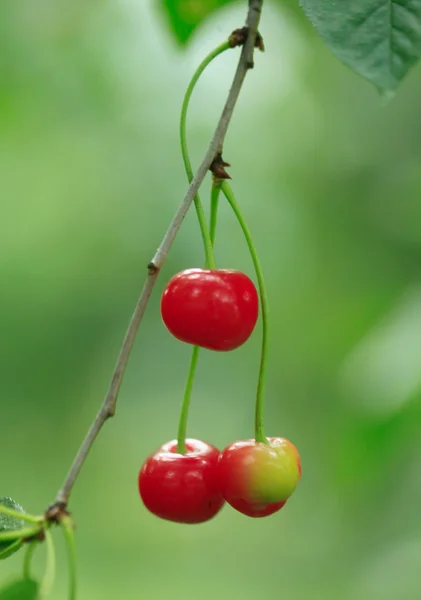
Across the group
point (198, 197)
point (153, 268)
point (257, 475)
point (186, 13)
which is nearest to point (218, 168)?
point (198, 197)

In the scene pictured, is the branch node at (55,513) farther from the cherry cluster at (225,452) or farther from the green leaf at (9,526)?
the cherry cluster at (225,452)

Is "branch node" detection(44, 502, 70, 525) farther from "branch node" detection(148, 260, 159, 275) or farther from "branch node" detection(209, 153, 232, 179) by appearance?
"branch node" detection(209, 153, 232, 179)

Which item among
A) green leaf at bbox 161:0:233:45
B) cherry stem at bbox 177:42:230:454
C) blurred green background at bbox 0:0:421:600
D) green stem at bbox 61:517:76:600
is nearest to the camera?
green stem at bbox 61:517:76:600

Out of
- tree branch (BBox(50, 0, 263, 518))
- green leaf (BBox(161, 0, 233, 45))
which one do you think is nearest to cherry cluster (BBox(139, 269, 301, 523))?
tree branch (BBox(50, 0, 263, 518))

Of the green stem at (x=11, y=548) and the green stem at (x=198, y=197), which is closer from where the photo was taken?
the green stem at (x=11, y=548)

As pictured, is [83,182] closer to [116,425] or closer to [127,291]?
[127,291]

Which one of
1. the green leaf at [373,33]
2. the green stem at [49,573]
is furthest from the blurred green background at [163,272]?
the green stem at [49,573]
